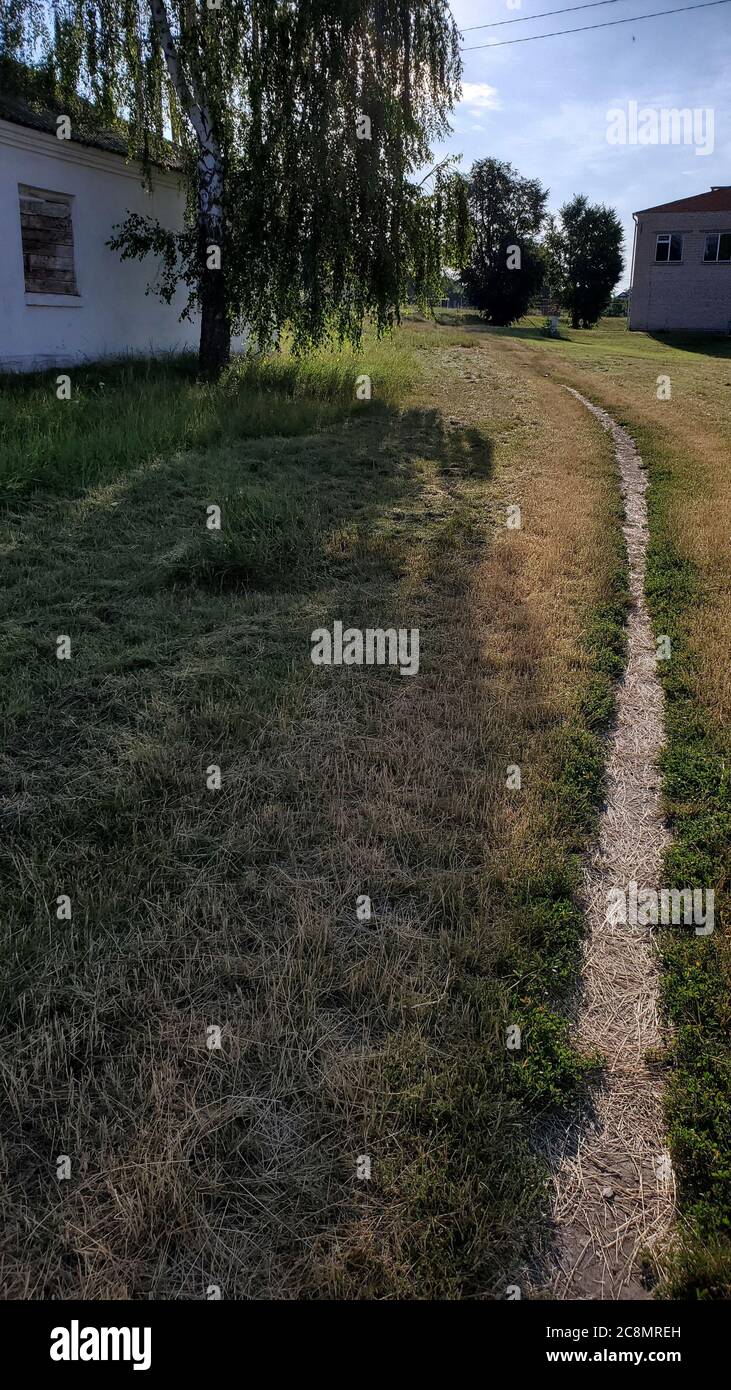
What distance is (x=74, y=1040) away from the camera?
2.51m

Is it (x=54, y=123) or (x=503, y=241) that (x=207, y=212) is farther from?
(x=503, y=241)

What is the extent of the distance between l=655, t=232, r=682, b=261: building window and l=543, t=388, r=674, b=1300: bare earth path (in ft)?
140

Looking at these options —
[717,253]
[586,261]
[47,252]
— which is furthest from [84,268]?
[586,261]

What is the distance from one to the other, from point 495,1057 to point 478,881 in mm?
792

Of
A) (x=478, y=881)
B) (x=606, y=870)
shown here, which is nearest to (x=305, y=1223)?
(x=478, y=881)

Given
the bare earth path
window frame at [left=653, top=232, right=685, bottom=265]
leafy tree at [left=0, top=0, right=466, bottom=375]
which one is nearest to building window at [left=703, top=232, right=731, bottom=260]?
window frame at [left=653, top=232, right=685, bottom=265]

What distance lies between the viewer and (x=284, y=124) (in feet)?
40.9

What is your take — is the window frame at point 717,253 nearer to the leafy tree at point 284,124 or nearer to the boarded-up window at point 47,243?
the leafy tree at point 284,124

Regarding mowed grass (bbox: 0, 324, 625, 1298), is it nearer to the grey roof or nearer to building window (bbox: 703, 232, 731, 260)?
the grey roof

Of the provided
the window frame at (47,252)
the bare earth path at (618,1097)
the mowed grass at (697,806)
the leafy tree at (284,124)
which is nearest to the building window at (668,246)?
the leafy tree at (284,124)

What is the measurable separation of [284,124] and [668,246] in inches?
1305

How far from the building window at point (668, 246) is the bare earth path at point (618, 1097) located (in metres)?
42.6

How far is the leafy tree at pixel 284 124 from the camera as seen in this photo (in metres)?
12.3
